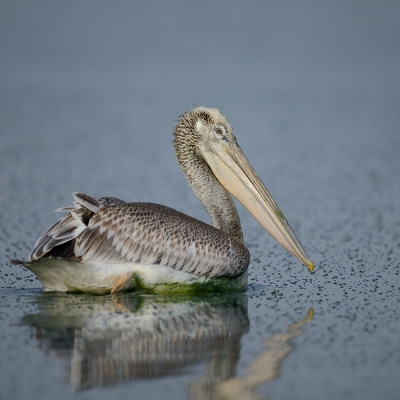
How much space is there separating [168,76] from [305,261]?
12.2m

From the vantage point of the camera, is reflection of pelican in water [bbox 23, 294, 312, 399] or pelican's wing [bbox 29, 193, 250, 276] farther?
pelican's wing [bbox 29, 193, 250, 276]

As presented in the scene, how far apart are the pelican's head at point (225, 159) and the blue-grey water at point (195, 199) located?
20.5 inches

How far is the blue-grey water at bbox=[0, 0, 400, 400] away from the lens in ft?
13.1

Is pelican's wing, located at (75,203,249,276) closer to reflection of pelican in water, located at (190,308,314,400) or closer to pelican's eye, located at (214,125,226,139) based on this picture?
pelican's eye, located at (214,125,226,139)

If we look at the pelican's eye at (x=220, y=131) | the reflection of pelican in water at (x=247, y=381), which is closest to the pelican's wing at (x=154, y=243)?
the pelican's eye at (x=220, y=131)

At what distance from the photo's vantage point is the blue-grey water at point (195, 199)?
3986mm

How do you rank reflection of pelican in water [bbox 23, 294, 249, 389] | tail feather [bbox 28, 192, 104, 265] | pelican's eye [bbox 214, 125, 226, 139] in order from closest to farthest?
reflection of pelican in water [bbox 23, 294, 249, 389] → tail feather [bbox 28, 192, 104, 265] → pelican's eye [bbox 214, 125, 226, 139]

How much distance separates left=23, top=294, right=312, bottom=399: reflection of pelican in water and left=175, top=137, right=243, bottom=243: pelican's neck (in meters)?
0.71

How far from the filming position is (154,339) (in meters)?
4.42

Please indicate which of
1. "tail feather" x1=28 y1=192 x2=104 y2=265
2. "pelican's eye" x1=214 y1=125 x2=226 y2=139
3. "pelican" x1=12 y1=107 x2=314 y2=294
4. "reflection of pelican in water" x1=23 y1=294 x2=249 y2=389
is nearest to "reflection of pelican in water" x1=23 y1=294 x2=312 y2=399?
"reflection of pelican in water" x1=23 y1=294 x2=249 y2=389

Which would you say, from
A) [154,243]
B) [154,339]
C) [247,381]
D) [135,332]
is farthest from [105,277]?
[247,381]

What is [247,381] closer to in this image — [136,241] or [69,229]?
[136,241]

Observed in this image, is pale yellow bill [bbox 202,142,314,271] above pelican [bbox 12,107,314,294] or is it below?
above

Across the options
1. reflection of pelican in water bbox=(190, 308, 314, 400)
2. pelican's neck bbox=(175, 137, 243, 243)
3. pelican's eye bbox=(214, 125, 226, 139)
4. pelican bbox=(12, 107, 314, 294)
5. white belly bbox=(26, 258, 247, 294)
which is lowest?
reflection of pelican in water bbox=(190, 308, 314, 400)
